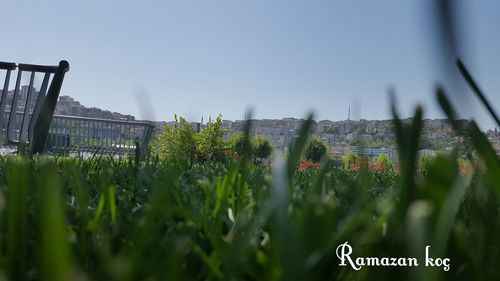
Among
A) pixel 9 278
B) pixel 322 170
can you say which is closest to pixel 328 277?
pixel 322 170

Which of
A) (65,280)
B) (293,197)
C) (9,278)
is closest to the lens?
(65,280)

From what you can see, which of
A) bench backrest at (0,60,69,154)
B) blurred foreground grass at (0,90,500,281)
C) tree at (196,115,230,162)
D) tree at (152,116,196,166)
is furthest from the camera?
tree at (196,115,230,162)

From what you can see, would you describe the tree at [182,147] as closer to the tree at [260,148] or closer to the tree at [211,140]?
the tree at [260,148]

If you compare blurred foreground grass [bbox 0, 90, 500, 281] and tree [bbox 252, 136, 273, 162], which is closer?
blurred foreground grass [bbox 0, 90, 500, 281]

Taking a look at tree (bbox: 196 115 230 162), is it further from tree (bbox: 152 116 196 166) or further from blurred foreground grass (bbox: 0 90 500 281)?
blurred foreground grass (bbox: 0 90 500 281)

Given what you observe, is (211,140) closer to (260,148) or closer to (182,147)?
(260,148)

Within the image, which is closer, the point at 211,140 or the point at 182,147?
the point at 182,147

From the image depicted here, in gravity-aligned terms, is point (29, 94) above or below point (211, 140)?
above

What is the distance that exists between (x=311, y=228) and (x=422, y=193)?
0.06m

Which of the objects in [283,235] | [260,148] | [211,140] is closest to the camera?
[283,235]

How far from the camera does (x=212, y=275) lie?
28cm

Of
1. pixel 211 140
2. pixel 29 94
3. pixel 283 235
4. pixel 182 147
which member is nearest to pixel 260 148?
pixel 182 147

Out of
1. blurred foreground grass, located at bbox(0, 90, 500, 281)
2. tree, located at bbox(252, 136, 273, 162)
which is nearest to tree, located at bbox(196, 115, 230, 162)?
tree, located at bbox(252, 136, 273, 162)

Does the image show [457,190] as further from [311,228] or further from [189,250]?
[189,250]
